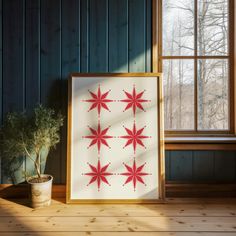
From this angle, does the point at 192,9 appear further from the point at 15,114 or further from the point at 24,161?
the point at 24,161

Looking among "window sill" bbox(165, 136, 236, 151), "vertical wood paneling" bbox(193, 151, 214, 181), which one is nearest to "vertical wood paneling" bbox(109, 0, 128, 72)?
"window sill" bbox(165, 136, 236, 151)

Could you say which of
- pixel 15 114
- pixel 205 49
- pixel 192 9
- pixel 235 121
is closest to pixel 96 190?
pixel 15 114

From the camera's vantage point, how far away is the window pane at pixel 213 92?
2.44 metres

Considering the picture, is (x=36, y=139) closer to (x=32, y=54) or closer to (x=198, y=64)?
(x=32, y=54)

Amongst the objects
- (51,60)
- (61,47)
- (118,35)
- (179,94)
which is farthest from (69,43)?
(179,94)

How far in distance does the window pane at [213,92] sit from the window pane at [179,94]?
0.33 feet

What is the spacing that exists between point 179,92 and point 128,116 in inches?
24.9

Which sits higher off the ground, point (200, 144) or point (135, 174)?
point (200, 144)

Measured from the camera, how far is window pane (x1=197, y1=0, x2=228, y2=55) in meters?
2.43

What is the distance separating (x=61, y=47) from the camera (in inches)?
90.1

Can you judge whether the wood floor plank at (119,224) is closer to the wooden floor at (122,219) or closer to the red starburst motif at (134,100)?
the wooden floor at (122,219)

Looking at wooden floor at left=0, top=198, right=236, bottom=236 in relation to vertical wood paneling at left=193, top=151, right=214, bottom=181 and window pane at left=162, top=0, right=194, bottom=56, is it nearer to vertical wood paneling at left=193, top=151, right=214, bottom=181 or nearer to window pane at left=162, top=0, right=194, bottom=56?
vertical wood paneling at left=193, top=151, right=214, bottom=181

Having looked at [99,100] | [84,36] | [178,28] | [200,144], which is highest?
[178,28]

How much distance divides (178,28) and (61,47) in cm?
120
